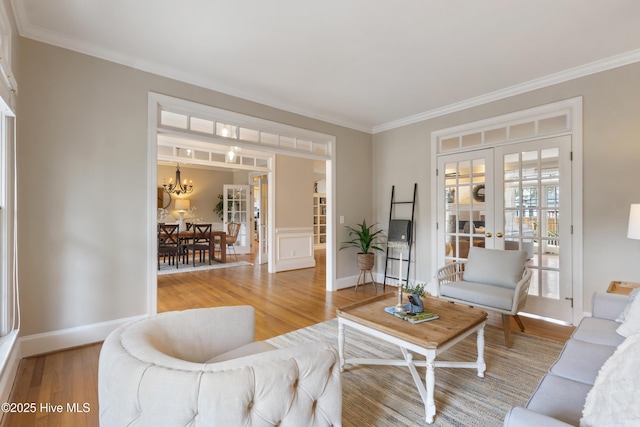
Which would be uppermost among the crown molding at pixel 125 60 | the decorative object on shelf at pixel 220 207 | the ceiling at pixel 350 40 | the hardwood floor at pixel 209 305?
the ceiling at pixel 350 40

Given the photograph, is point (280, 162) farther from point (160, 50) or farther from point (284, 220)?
point (160, 50)

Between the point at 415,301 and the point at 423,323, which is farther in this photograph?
the point at 415,301

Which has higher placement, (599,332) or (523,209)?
(523,209)

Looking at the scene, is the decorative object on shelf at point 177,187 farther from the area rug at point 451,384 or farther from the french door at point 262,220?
the area rug at point 451,384

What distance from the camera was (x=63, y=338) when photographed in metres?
2.61

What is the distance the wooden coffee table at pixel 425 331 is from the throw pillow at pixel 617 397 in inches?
30.7

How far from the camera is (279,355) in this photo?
3.52ft

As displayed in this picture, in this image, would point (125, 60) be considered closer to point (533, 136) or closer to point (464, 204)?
point (464, 204)

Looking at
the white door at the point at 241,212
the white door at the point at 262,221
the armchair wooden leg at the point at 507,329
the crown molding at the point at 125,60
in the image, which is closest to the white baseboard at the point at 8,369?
the crown molding at the point at 125,60

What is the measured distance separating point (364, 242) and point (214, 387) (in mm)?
4038

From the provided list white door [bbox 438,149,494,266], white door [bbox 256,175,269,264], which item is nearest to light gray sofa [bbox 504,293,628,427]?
white door [bbox 438,149,494,266]

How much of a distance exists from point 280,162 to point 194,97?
3.09 metres

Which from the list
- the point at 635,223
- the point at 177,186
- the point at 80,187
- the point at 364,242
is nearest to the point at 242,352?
the point at 80,187

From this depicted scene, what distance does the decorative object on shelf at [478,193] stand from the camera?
3.93 meters
